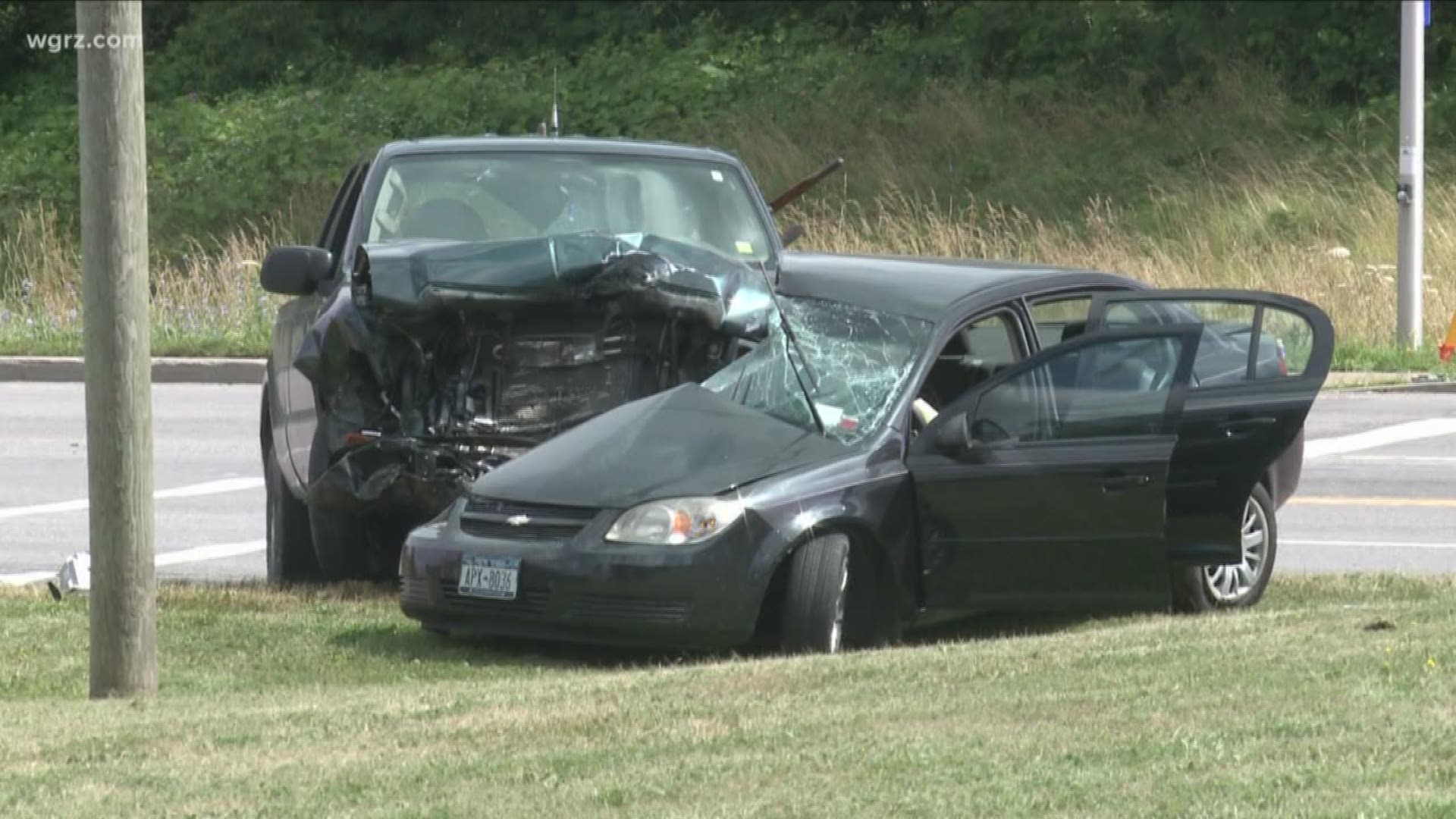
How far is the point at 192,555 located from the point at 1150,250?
16017 mm

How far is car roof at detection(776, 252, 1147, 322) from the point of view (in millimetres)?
9727

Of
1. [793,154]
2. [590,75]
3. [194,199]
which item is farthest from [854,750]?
[590,75]

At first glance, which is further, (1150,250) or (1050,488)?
(1150,250)

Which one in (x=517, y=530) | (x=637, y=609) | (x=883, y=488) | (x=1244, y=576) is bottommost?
(x=1244, y=576)

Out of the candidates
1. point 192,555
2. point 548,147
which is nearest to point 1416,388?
point 548,147

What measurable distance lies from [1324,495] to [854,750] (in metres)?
8.13

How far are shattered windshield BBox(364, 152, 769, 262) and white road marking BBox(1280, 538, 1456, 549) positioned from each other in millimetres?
2977

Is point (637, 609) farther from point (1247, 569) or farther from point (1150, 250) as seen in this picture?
point (1150, 250)

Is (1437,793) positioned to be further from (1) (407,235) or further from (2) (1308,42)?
(2) (1308,42)

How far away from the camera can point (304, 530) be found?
10820 millimetres

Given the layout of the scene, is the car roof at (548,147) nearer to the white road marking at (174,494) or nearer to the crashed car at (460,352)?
the crashed car at (460,352)

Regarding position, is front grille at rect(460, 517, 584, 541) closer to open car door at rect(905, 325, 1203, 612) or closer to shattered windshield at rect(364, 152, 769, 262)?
open car door at rect(905, 325, 1203, 612)

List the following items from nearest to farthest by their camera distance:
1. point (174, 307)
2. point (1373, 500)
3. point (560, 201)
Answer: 1. point (560, 201)
2. point (1373, 500)
3. point (174, 307)

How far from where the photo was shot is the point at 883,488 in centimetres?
905
